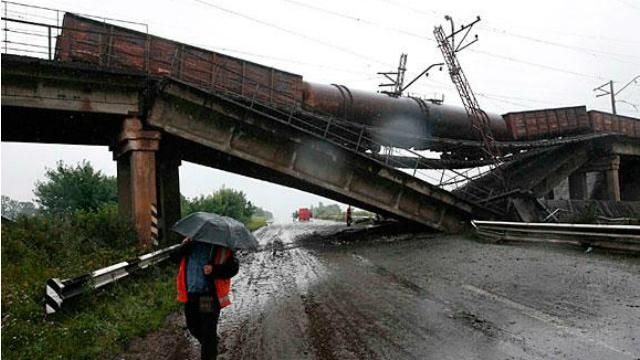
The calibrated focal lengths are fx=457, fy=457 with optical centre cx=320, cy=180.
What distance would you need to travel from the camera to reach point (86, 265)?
32.3 ft

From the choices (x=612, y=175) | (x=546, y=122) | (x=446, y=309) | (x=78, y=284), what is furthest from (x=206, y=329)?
(x=612, y=175)

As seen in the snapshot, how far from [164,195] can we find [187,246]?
46.7 ft

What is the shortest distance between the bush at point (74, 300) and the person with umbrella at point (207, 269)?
4.95ft

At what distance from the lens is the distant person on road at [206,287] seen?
4543 mm

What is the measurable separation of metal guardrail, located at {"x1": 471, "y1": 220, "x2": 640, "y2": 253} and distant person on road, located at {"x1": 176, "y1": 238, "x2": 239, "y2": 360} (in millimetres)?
9287

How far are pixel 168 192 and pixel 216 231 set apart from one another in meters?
14.8

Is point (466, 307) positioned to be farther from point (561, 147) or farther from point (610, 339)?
point (561, 147)

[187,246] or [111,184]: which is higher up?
[111,184]

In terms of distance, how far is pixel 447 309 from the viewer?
271 inches

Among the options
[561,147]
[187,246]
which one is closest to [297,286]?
[187,246]

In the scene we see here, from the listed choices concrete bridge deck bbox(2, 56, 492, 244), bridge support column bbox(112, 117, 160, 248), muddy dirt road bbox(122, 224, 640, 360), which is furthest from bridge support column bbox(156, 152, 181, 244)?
muddy dirt road bbox(122, 224, 640, 360)

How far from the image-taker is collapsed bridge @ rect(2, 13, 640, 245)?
46.4 feet

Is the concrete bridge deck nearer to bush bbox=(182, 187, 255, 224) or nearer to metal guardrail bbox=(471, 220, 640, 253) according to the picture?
metal guardrail bbox=(471, 220, 640, 253)

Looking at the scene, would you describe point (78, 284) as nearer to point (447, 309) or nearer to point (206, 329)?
point (206, 329)
